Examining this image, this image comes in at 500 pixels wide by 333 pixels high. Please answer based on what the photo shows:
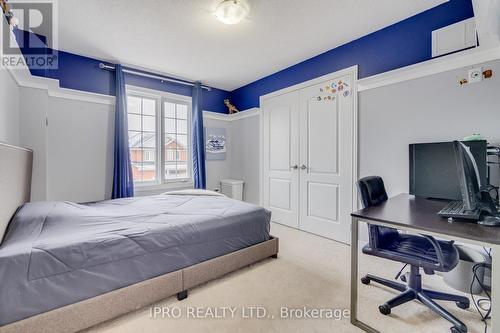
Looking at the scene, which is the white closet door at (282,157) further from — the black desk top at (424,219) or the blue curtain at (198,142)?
the black desk top at (424,219)

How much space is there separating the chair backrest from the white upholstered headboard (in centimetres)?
241

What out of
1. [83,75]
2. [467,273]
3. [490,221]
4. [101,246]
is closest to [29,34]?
[83,75]

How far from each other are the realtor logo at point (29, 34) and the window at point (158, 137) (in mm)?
1049

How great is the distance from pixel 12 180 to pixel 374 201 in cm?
288

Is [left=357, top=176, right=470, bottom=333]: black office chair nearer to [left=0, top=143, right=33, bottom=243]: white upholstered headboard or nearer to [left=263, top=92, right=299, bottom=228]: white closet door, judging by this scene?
[left=263, top=92, right=299, bottom=228]: white closet door

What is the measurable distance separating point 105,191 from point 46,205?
1383mm

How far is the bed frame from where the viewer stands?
129 cm

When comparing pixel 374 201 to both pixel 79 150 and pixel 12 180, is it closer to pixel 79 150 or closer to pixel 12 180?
pixel 12 180

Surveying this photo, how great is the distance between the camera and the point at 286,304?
172cm

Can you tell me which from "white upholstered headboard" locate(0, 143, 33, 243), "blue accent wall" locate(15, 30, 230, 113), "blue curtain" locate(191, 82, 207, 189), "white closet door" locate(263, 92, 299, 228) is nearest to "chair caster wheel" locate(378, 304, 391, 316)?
"white closet door" locate(263, 92, 299, 228)

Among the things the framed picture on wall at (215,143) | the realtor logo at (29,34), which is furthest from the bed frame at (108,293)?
the framed picture on wall at (215,143)

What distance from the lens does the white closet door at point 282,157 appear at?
11.7ft

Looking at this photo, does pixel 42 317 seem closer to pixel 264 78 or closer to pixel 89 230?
pixel 89 230

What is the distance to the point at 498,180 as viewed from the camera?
1.85m
